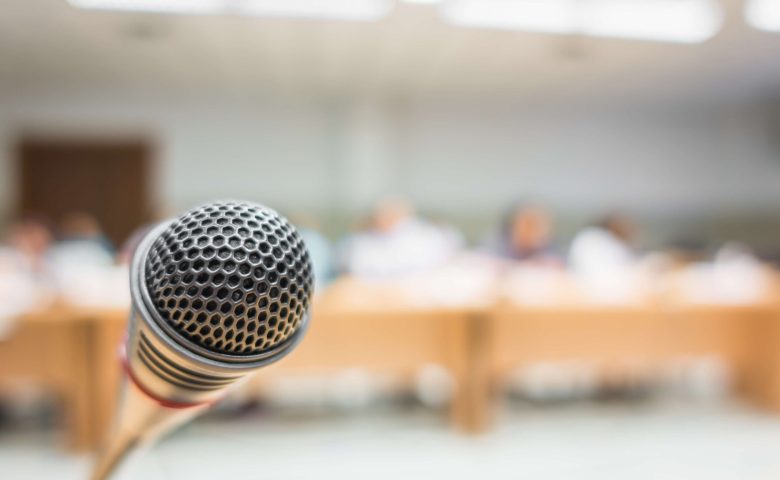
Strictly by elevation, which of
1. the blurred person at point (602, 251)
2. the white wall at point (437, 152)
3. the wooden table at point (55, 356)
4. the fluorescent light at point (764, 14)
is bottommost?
the wooden table at point (55, 356)

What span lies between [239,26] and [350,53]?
3.03ft

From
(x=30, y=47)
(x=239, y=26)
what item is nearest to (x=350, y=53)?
(x=239, y=26)

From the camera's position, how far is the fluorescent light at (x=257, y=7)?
3239 mm

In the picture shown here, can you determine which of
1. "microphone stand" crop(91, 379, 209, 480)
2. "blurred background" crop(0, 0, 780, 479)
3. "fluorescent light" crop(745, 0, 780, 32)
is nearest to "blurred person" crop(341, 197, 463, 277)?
"blurred background" crop(0, 0, 780, 479)

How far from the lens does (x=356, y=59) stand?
14.3 ft

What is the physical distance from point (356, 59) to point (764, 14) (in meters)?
2.81

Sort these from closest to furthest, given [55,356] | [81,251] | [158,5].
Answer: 1. [55,356]
2. [158,5]
3. [81,251]

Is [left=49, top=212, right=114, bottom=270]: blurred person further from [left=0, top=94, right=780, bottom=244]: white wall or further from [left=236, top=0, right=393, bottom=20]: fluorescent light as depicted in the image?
[left=236, top=0, right=393, bottom=20]: fluorescent light

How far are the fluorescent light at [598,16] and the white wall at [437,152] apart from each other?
7.11 feet

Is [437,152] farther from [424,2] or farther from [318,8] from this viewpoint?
[318,8]

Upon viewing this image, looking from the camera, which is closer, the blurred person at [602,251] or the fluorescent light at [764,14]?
the blurred person at [602,251]

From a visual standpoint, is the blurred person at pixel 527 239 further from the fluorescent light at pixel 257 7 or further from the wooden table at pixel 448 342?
the fluorescent light at pixel 257 7

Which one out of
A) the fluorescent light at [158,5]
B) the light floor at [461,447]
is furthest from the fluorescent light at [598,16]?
the light floor at [461,447]

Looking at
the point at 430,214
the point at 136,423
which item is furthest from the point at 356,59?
the point at 136,423
